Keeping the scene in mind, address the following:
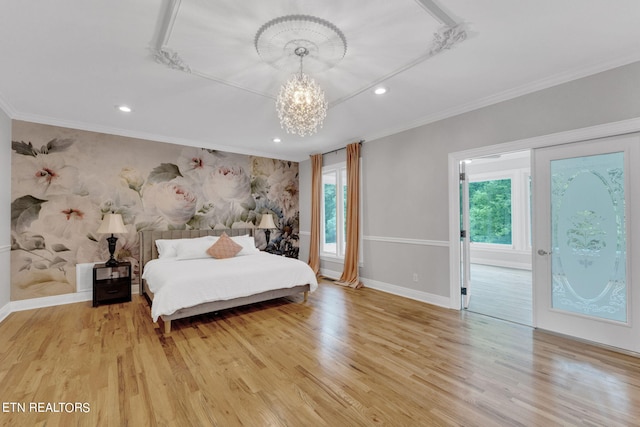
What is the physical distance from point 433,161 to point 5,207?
597cm

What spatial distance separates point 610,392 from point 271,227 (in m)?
5.10

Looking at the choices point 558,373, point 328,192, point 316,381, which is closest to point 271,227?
point 328,192

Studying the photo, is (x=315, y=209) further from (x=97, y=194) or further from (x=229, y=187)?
(x=97, y=194)

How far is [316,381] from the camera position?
2.19 m

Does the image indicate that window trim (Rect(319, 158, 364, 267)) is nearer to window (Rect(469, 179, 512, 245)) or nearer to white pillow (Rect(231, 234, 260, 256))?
white pillow (Rect(231, 234, 260, 256))

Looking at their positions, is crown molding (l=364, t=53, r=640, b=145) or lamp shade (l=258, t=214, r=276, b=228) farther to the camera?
lamp shade (l=258, t=214, r=276, b=228)

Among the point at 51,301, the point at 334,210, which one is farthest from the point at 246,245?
the point at 51,301

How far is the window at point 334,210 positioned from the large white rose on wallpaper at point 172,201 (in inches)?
107

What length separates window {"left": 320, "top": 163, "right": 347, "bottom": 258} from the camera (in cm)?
577

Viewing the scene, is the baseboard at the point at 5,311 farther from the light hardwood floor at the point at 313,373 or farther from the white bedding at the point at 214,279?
the white bedding at the point at 214,279

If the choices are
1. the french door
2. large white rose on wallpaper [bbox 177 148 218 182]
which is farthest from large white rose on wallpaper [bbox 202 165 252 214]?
the french door

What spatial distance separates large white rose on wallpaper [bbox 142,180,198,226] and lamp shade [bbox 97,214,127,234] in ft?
2.05

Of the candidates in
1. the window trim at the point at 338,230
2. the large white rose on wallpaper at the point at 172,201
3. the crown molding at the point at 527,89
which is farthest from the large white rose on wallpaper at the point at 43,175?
the crown molding at the point at 527,89

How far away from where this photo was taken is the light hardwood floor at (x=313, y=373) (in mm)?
1814
